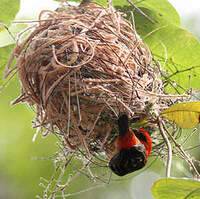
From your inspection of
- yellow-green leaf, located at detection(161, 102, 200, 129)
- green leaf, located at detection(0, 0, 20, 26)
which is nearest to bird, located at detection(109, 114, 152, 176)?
yellow-green leaf, located at detection(161, 102, 200, 129)

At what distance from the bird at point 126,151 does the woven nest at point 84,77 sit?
5cm

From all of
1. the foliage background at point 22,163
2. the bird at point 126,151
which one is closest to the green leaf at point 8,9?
the bird at point 126,151

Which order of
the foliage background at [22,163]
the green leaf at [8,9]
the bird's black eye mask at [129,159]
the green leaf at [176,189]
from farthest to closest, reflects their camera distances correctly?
1. the foliage background at [22,163]
2. the green leaf at [8,9]
3. the bird's black eye mask at [129,159]
4. the green leaf at [176,189]

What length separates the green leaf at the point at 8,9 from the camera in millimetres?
1597

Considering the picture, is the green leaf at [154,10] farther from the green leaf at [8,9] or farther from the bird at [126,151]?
the bird at [126,151]

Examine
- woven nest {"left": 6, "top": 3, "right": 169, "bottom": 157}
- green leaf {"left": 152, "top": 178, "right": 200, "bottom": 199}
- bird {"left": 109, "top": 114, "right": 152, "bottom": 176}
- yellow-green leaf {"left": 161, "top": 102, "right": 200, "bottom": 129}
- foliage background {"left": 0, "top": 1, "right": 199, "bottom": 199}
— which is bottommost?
foliage background {"left": 0, "top": 1, "right": 199, "bottom": 199}

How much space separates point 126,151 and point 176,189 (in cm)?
18

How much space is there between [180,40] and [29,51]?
692mm

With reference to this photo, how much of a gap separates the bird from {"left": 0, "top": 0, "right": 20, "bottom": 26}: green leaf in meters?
0.72

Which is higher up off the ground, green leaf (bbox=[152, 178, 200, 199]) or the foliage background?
green leaf (bbox=[152, 178, 200, 199])

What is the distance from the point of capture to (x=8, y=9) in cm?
161

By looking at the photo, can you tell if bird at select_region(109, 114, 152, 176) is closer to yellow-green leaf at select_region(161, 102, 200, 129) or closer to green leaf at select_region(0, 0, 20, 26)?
yellow-green leaf at select_region(161, 102, 200, 129)

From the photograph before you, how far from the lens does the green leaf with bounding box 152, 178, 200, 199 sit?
0.98 m

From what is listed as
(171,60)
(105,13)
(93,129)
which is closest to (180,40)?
(171,60)
